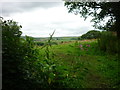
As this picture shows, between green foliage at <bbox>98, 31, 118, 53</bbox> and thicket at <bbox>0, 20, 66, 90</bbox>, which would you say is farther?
green foliage at <bbox>98, 31, 118, 53</bbox>

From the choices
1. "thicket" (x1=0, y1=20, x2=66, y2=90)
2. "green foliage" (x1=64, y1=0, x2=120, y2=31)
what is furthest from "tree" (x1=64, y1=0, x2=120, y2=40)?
"thicket" (x1=0, y1=20, x2=66, y2=90)

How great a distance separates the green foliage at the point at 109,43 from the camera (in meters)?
9.96

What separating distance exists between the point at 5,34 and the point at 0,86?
813mm

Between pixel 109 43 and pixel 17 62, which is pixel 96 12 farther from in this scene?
pixel 17 62

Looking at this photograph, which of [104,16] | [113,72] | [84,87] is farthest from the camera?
[104,16]

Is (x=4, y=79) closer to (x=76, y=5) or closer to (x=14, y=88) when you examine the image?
(x=14, y=88)

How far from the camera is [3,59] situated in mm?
2598

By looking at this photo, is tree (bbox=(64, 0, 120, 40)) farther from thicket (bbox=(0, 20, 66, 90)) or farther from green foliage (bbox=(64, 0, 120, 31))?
thicket (bbox=(0, 20, 66, 90))

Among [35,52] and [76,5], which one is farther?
[76,5]

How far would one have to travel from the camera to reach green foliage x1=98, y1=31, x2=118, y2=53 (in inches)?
392

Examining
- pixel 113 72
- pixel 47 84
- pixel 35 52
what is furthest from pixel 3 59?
pixel 113 72

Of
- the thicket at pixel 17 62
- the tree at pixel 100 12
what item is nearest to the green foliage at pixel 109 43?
the tree at pixel 100 12

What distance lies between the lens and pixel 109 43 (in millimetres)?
10188

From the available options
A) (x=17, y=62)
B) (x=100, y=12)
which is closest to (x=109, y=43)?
(x=100, y=12)
